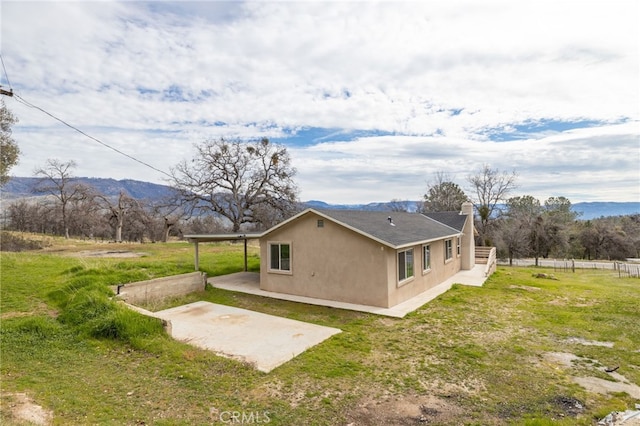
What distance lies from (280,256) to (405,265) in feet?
15.4

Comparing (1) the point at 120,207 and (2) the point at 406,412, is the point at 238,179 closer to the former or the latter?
(1) the point at 120,207

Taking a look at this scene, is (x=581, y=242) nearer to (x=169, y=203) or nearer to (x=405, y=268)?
(x=405, y=268)

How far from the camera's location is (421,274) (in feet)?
42.4

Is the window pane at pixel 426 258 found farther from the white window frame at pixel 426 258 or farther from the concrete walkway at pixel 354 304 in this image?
the concrete walkway at pixel 354 304

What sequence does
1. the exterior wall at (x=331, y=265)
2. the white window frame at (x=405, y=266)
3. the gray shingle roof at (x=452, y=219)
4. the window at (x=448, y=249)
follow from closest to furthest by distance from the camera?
the exterior wall at (x=331, y=265) < the white window frame at (x=405, y=266) < the window at (x=448, y=249) < the gray shingle roof at (x=452, y=219)

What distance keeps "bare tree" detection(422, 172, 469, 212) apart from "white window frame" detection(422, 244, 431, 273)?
28.6 m

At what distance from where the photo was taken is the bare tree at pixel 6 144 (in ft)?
64.7

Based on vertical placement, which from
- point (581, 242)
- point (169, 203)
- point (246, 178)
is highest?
point (246, 178)

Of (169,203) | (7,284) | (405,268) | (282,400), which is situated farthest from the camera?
(169,203)

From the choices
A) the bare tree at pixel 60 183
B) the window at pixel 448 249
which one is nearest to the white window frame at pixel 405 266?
the window at pixel 448 249

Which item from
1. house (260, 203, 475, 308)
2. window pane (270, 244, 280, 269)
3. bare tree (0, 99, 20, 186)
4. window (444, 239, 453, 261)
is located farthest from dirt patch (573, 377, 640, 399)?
bare tree (0, 99, 20, 186)

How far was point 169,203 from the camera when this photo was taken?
1167 inches

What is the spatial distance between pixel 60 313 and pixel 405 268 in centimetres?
1016

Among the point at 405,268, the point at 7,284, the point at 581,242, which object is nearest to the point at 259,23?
the point at 405,268
